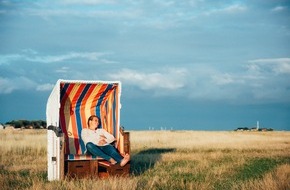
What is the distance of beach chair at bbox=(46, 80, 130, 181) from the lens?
1178 centimetres

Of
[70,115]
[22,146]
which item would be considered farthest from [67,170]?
[22,146]

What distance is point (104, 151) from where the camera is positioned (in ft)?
42.4

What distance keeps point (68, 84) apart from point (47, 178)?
247 centimetres

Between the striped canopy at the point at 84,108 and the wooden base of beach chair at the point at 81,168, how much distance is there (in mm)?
1469

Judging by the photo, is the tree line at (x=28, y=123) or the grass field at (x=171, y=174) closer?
the grass field at (x=171, y=174)

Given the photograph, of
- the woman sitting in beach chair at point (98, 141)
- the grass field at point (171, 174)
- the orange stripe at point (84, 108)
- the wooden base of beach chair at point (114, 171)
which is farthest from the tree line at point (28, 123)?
the wooden base of beach chair at point (114, 171)

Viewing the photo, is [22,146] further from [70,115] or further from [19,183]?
[19,183]

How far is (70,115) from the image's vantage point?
1358 centimetres

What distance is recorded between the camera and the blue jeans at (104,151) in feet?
A: 41.6

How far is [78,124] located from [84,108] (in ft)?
1.67

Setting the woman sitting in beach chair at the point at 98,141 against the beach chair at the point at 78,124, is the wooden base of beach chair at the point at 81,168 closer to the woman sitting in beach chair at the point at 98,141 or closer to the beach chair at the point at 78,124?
the beach chair at the point at 78,124

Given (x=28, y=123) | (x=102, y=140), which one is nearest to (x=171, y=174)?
(x=102, y=140)

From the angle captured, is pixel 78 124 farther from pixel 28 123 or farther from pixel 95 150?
pixel 28 123

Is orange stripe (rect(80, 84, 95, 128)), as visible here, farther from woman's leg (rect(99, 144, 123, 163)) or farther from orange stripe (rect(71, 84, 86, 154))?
woman's leg (rect(99, 144, 123, 163))
